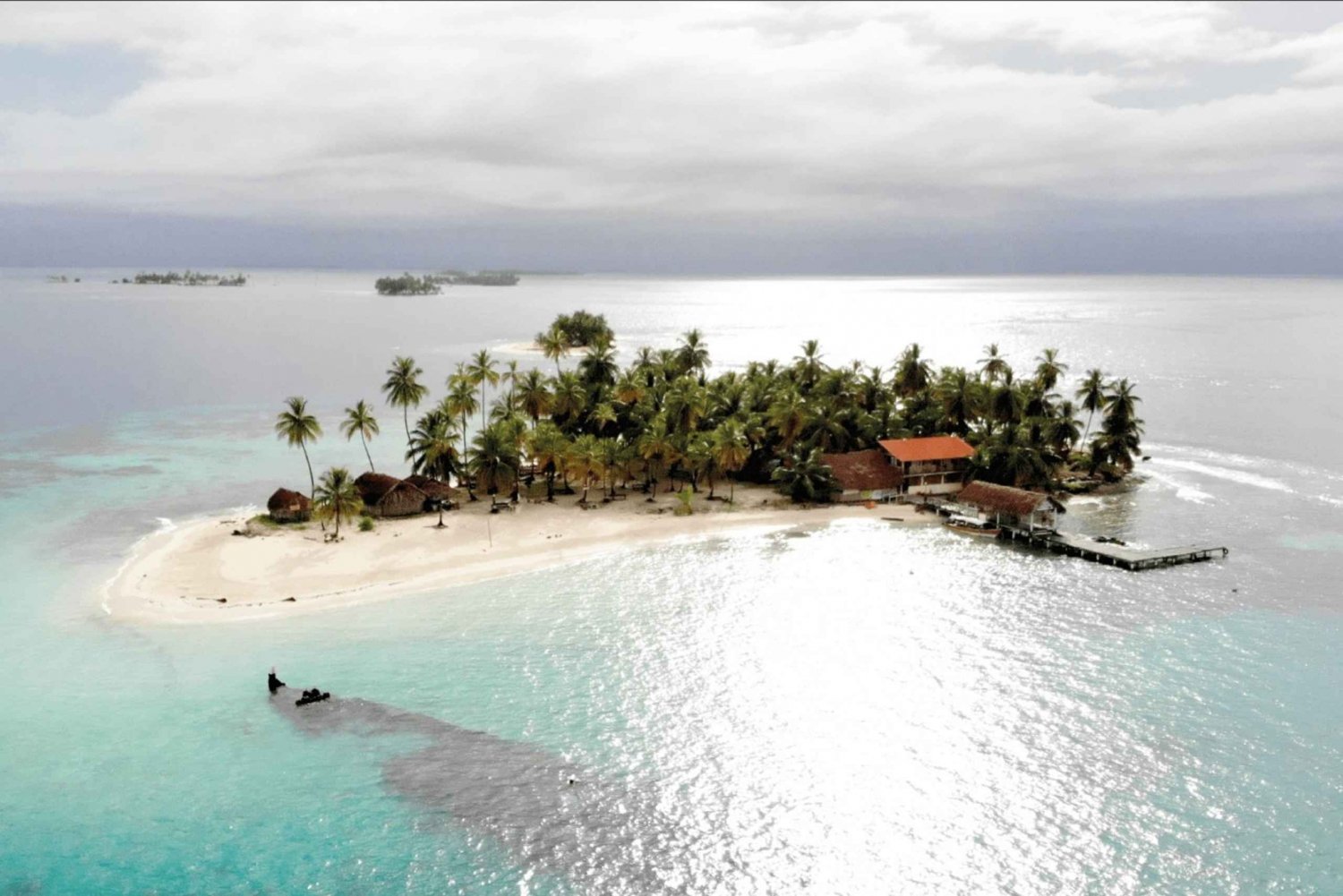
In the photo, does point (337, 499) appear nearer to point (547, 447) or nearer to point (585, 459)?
point (547, 447)

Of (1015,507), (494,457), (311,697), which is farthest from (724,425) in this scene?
(311,697)

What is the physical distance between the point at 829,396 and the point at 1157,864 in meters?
59.6

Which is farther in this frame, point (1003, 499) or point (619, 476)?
point (619, 476)

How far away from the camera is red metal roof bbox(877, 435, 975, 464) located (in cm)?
7869

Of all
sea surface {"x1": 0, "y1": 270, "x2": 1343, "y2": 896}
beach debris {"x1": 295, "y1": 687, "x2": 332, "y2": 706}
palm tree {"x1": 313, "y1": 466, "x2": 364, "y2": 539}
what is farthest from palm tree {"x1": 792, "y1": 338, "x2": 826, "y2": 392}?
beach debris {"x1": 295, "y1": 687, "x2": 332, "y2": 706}

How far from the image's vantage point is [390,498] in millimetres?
71750

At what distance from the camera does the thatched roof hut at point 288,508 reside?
69938 mm

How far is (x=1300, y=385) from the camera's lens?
5984 inches

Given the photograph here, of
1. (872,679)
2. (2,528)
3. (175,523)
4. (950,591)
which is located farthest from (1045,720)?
→ (2,528)

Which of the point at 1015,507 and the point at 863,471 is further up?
the point at 863,471

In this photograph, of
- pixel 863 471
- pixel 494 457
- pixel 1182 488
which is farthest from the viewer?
pixel 1182 488

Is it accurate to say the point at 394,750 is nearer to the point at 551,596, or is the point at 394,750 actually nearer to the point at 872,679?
the point at 551,596

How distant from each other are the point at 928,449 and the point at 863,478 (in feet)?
20.5

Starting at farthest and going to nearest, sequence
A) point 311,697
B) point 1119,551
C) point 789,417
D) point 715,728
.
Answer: point 789,417 < point 1119,551 < point 311,697 < point 715,728
